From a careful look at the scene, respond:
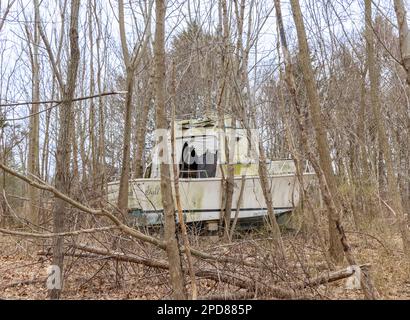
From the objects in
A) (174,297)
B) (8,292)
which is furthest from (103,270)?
(174,297)

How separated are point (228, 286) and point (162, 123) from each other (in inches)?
63.1

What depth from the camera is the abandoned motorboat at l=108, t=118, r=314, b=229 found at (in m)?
7.98

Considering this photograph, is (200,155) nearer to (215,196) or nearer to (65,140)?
(215,196)

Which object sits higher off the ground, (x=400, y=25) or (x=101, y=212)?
(x=400, y=25)

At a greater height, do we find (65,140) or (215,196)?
(65,140)

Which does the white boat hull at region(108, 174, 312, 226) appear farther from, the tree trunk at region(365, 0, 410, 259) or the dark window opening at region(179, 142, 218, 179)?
the tree trunk at region(365, 0, 410, 259)

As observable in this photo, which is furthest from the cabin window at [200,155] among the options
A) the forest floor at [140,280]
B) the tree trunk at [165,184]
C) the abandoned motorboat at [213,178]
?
the tree trunk at [165,184]

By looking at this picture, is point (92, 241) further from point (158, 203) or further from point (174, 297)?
Answer: point (158, 203)

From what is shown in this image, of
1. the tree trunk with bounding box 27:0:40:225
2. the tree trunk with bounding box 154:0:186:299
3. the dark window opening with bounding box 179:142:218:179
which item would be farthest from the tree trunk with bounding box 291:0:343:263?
the tree trunk with bounding box 27:0:40:225

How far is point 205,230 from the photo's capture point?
7.99 m

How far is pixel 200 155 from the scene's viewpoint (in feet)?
29.9

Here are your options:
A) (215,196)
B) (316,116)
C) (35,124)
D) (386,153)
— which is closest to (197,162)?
(215,196)

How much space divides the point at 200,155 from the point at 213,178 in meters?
0.90
